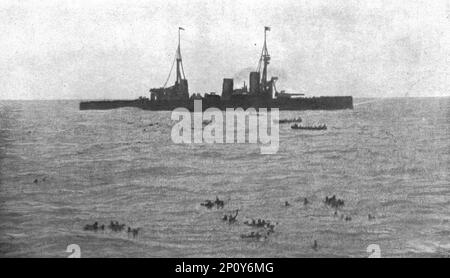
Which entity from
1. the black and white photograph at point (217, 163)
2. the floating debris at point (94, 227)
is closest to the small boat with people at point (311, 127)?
the black and white photograph at point (217, 163)

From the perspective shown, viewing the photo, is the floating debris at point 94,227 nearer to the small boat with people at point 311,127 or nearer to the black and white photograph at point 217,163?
the black and white photograph at point 217,163

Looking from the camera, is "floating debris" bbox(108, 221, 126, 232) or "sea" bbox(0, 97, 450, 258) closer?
"sea" bbox(0, 97, 450, 258)

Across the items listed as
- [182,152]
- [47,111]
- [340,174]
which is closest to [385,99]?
[340,174]

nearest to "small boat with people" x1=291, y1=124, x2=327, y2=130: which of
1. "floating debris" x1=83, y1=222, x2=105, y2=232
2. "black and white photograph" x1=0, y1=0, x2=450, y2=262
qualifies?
"black and white photograph" x1=0, y1=0, x2=450, y2=262

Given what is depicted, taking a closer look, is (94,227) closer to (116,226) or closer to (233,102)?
(116,226)

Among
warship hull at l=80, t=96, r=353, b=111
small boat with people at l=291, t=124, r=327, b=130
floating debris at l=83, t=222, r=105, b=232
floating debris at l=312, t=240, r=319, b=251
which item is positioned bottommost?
floating debris at l=312, t=240, r=319, b=251

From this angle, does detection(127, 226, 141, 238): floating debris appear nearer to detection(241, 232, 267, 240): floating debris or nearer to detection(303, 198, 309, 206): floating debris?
detection(241, 232, 267, 240): floating debris

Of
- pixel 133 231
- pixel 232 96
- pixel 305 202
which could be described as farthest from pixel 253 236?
pixel 232 96

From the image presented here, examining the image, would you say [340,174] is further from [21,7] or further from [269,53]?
[21,7]

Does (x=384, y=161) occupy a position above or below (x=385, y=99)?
below
